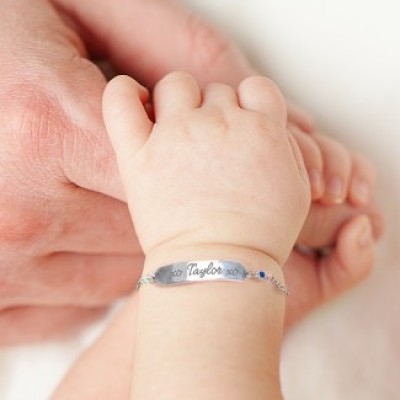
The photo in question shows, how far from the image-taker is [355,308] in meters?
1.07

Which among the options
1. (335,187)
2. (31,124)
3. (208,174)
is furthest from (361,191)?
(31,124)

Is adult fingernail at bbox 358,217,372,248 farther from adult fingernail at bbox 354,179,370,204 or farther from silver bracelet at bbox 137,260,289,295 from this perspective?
silver bracelet at bbox 137,260,289,295

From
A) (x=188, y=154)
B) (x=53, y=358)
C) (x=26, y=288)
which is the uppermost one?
(x=188, y=154)

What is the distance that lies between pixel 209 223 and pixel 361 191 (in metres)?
0.35

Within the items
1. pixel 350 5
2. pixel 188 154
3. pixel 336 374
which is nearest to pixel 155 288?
pixel 188 154

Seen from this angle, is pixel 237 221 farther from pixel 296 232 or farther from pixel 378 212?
pixel 378 212

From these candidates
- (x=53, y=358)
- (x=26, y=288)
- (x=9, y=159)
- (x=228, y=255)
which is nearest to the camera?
(x=228, y=255)

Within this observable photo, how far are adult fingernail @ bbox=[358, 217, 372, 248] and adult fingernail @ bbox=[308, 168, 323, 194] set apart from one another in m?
0.12

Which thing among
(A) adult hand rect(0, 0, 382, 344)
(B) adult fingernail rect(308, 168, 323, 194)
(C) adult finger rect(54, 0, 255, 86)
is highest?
(B) adult fingernail rect(308, 168, 323, 194)

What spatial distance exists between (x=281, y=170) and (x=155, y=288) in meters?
0.19

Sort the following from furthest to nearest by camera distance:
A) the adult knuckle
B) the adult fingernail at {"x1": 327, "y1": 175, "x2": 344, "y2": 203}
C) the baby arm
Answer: the adult fingernail at {"x1": 327, "y1": 175, "x2": 344, "y2": 203}, the adult knuckle, the baby arm

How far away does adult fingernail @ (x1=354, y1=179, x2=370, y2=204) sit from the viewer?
1.01m

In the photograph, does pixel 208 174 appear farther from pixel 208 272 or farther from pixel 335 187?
pixel 335 187

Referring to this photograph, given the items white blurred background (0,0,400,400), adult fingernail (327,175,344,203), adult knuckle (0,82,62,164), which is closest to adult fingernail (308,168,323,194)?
adult fingernail (327,175,344,203)
